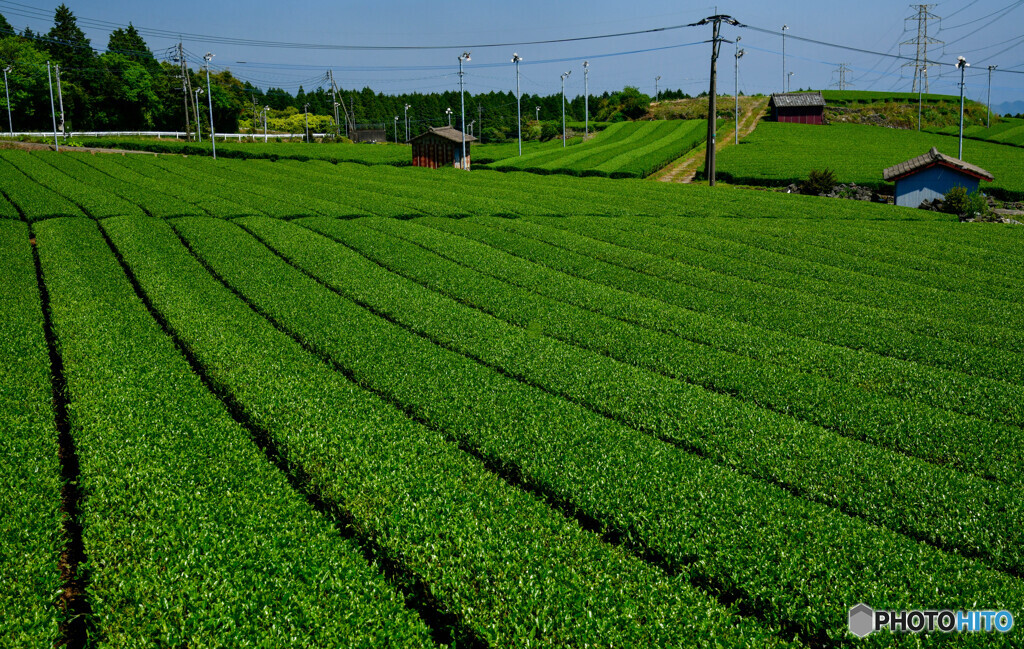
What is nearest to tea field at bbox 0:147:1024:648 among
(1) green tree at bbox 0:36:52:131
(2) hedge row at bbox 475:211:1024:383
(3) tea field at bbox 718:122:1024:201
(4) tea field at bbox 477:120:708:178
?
(2) hedge row at bbox 475:211:1024:383

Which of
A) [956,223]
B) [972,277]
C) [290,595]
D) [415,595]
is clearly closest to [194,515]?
[290,595]

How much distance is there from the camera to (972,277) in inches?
1136

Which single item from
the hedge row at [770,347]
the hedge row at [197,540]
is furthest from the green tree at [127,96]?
the hedge row at [197,540]

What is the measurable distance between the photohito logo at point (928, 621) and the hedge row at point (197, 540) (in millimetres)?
4720

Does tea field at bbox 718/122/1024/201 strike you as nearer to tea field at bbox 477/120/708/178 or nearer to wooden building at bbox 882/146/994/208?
tea field at bbox 477/120/708/178

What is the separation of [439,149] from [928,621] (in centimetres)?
6686

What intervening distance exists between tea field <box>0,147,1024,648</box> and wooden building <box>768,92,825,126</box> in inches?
3680

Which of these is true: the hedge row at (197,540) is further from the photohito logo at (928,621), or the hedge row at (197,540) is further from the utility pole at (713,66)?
the utility pole at (713,66)

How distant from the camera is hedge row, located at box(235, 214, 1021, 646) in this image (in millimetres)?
8602

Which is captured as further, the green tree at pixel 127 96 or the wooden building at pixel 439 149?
the green tree at pixel 127 96

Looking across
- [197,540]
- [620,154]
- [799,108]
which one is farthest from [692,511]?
[799,108]

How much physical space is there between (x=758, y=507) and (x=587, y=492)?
237cm

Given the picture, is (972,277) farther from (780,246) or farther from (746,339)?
(746,339)

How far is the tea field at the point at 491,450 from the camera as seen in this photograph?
27.4 feet
